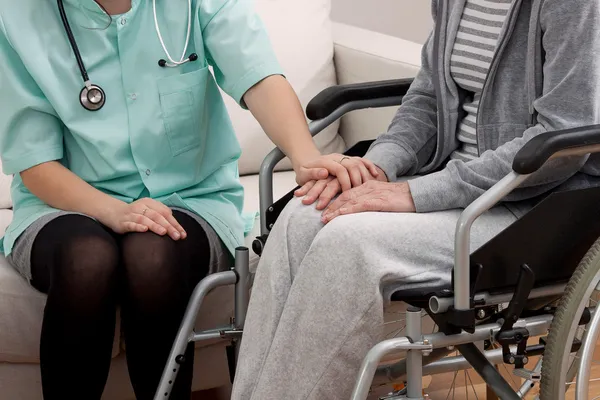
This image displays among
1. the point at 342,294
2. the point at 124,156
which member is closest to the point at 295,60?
the point at 124,156

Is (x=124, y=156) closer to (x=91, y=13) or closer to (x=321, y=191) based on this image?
(x=91, y=13)

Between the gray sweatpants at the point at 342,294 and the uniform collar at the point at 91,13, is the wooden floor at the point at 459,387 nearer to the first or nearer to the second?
the gray sweatpants at the point at 342,294

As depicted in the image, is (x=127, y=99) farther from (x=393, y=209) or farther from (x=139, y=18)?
(x=393, y=209)

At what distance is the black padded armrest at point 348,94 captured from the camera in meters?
1.67

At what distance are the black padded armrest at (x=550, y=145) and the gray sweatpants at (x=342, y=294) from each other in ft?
0.54

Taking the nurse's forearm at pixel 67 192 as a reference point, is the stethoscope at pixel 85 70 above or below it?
above

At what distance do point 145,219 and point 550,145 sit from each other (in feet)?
2.31

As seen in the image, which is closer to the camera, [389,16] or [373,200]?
[373,200]

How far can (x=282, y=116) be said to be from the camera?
1703 mm

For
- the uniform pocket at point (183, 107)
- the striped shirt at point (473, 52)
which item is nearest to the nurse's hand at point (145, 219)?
the uniform pocket at point (183, 107)

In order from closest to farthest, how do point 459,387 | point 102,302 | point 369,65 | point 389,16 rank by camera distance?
point 102,302 → point 459,387 → point 369,65 → point 389,16

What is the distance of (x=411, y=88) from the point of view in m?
1.66

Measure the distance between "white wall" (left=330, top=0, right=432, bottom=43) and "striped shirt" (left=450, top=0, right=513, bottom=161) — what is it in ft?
4.18

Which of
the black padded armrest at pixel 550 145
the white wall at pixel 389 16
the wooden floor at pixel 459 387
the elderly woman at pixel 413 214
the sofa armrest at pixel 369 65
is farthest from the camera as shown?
the white wall at pixel 389 16
